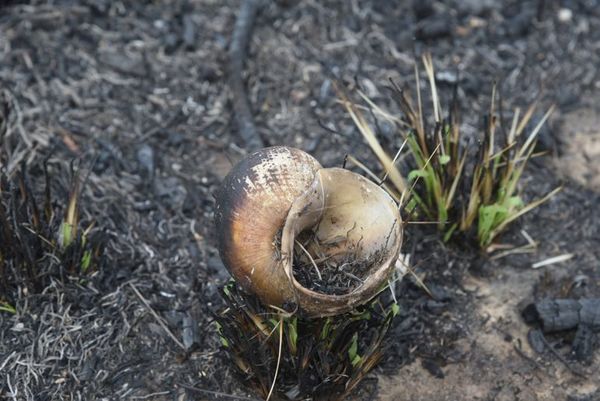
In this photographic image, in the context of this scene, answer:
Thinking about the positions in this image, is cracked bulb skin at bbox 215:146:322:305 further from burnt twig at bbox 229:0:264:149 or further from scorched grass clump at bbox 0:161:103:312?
burnt twig at bbox 229:0:264:149

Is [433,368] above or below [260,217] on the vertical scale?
below

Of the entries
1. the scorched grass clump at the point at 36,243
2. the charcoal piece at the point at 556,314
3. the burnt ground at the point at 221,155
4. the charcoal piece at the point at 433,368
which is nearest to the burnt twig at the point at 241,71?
the burnt ground at the point at 221,155

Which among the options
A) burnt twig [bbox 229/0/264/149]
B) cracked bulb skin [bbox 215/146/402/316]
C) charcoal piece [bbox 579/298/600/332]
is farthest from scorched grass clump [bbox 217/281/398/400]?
burnt twig [bbox 229/0/264/149]

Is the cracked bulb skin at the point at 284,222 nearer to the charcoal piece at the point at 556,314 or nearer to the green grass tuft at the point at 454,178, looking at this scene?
the green grass tuft at the point at 454,178

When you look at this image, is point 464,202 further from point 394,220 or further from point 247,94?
point 247,94

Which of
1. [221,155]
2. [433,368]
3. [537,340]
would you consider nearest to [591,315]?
[537,340]

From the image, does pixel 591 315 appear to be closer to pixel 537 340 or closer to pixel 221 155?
pixel 537 340
